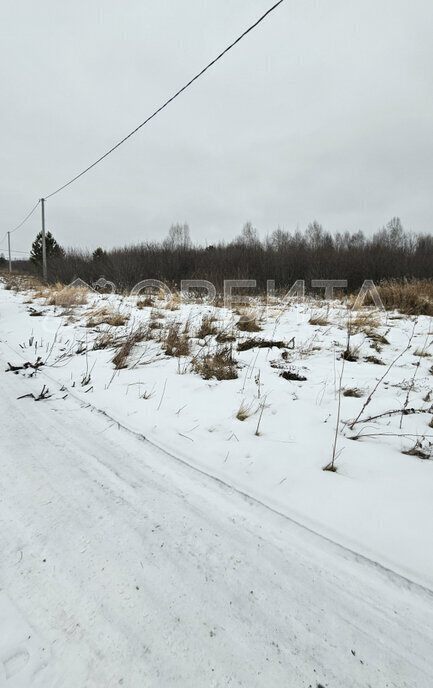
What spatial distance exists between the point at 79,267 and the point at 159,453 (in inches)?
756

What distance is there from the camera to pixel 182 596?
101 cm

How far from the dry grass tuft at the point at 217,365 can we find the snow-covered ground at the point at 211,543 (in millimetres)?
454

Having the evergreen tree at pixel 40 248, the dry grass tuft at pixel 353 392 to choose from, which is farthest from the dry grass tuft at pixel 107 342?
the evergreen tree at pixel 40 248

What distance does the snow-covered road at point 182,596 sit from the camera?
0.82 m

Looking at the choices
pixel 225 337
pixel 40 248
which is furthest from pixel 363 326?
pixel 40 248

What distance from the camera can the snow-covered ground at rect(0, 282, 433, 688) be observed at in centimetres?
84

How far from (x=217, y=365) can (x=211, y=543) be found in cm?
205

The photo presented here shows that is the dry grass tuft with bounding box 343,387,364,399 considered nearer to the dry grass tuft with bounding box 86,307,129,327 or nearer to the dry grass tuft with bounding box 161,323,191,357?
the dry grass tuft with bounding box 161,323,191,357

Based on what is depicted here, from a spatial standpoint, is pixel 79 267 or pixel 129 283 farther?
pixel 79 267

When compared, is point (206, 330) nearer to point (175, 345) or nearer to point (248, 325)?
point (248, 325)

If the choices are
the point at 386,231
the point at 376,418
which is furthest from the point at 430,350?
the point at 386,231

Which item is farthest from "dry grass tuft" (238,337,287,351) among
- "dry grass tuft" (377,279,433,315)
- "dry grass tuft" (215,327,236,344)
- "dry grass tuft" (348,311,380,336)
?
"dry grass tuft" (377,279,433,315)

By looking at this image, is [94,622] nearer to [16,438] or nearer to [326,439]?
[16,438]

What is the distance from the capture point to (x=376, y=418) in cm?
217
